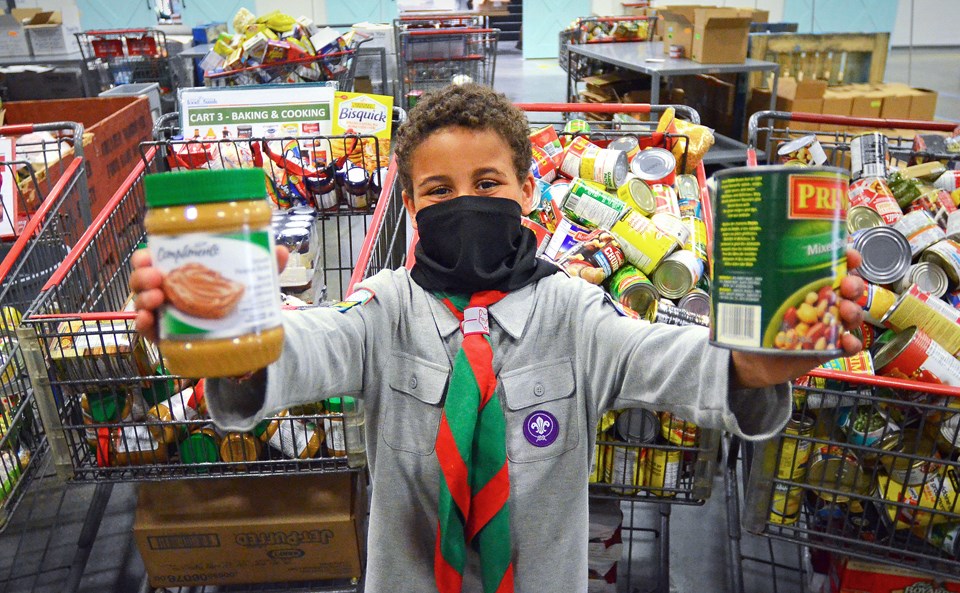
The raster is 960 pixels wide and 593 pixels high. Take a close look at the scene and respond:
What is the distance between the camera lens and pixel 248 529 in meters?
2.06

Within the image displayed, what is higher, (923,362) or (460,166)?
(460,166)

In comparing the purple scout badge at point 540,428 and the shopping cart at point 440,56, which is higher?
the shopping cart at point 440,56

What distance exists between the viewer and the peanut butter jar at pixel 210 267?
0.79 metres

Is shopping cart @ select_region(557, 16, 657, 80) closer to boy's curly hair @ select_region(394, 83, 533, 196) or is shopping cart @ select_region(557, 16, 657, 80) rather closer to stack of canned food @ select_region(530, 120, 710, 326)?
stack of canned food @ select_region(530, 120, 710, 326)

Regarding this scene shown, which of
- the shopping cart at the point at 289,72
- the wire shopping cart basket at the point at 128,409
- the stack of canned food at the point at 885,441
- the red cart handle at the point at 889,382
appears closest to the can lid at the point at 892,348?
the stack of canned food at the point at 885,441

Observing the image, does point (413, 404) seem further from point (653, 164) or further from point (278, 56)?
point (278, 56)

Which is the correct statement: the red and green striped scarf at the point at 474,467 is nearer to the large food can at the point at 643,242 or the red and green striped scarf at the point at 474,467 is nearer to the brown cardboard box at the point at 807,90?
the large food can at the point at 643,242

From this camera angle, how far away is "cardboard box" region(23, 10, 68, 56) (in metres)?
7.70

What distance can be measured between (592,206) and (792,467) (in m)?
0.91

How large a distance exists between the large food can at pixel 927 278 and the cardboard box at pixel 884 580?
2.40 ft

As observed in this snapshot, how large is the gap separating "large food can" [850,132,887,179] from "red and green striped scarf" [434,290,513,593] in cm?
167

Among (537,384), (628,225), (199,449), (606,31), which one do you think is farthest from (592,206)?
(606,31)

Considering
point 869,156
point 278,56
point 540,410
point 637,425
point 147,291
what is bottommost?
point 637,425

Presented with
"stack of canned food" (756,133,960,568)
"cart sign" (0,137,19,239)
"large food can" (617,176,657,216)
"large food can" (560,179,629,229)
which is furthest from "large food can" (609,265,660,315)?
"cart sign" (0,137,19,239)
